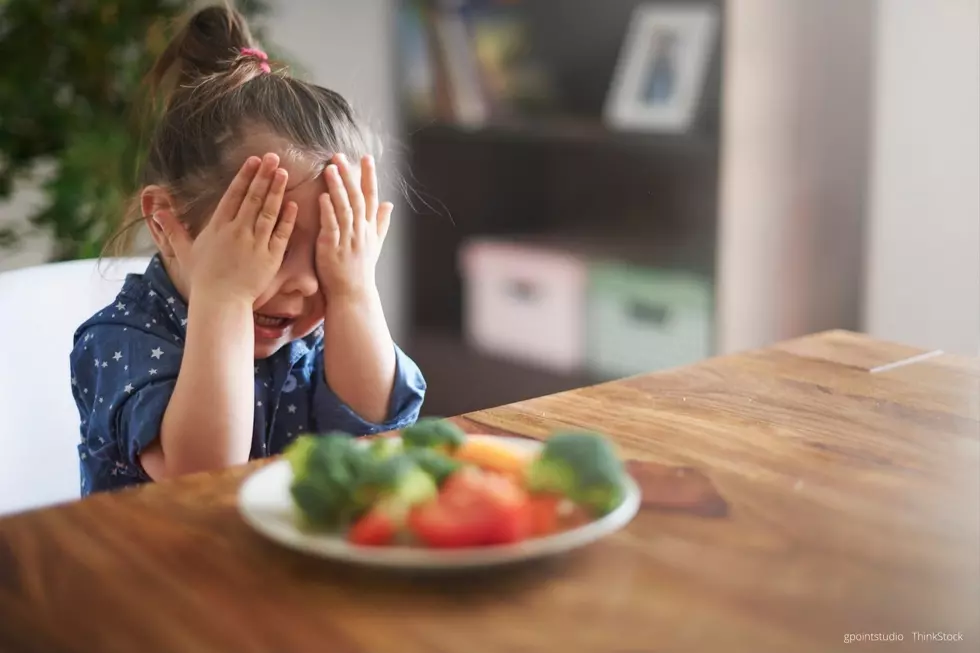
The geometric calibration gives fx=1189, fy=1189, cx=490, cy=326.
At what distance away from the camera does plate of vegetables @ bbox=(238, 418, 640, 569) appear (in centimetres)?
58

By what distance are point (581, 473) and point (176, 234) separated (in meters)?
0.58

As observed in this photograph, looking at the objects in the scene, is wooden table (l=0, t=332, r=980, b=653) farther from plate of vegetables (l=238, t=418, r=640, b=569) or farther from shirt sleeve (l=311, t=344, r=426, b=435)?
shirt sleeve (l=311, t=344, r=426, b=435)

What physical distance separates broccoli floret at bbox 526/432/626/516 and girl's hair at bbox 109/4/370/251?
526mm

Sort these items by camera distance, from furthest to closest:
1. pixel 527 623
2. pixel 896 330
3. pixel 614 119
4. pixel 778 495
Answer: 1. pixel 614 119
2. pixel 896 330
3. pixel 778 495
4. pixel 527 623

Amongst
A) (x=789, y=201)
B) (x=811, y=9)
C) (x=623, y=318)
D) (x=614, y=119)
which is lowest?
(x=623, y=318)

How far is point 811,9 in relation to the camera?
7.07 ft

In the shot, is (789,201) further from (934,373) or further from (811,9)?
(934,373)

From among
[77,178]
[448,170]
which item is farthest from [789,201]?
[77,178]

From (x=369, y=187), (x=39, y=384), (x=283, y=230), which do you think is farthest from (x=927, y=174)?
(x=39, y=384)

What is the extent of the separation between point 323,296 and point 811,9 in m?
1.39

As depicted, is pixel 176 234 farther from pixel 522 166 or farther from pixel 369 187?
pixel 522 166

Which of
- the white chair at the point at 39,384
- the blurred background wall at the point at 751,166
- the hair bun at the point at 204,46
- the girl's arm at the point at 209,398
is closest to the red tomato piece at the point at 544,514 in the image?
the girl's arm at the point at 209,398

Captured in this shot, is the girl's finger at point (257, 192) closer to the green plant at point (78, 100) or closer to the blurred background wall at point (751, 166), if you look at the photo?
the blurred background wall at point (751, 166)

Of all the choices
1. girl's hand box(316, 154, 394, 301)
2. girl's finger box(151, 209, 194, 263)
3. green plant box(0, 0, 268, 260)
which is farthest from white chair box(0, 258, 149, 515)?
green plant box(0, 0, 268, 260)
